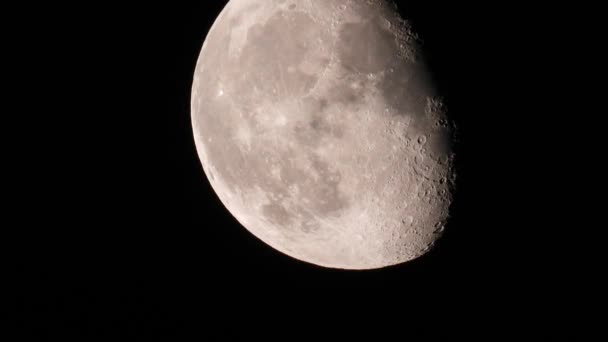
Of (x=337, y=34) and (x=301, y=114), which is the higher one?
(x=337, y=34)

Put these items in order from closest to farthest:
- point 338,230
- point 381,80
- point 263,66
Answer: point 381,80
point 263,66
point 338,230

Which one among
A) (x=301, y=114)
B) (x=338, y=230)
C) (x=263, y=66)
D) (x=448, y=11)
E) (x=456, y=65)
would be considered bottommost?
(x=338, y=230)

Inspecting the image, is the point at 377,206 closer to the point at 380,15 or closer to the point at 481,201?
the point at 481,201

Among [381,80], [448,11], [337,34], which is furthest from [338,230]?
[448,11]

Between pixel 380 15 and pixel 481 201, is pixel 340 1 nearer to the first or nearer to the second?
pixel 380 15

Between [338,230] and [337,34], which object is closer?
[337,34]

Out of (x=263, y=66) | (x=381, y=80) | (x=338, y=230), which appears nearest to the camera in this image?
(x=381, y=80)
